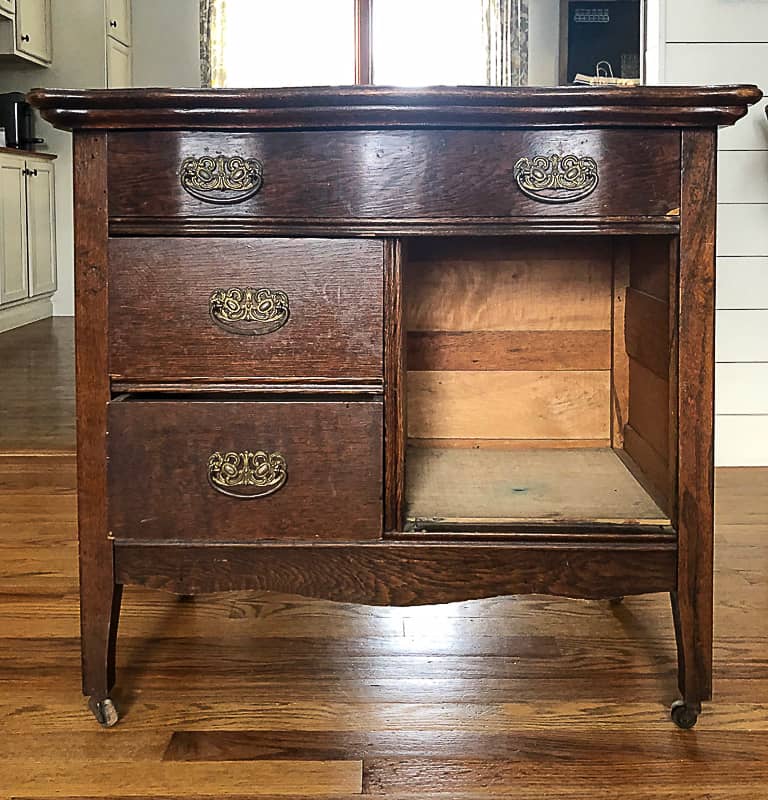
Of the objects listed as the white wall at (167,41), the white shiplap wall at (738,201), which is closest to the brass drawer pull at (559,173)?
the white shiplap wall at (738,201)

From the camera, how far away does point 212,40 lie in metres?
6.78

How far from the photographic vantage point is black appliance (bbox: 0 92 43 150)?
610 centimetres

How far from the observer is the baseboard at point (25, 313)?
5.65 m

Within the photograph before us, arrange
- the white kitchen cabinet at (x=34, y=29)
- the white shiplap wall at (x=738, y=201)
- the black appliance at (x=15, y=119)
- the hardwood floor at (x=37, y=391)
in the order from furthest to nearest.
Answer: the black appliance at (x=15, y=119) < the white kitchen cabinet at (x=34, y=29) < the hardwood floor at (x=37, y=391) < the white shiplap wall at (x=738, y=201)

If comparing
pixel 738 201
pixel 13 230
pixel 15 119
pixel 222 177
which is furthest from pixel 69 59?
pixel 222 177

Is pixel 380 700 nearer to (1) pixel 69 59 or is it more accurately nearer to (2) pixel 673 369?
(2) pixel 673 369

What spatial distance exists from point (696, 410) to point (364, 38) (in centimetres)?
601

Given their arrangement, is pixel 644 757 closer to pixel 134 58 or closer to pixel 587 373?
pixel 587 373

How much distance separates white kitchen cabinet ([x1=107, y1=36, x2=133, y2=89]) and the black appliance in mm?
505

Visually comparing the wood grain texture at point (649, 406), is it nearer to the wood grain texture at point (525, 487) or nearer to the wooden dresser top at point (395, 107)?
the wood grain texture at point (525, 487)

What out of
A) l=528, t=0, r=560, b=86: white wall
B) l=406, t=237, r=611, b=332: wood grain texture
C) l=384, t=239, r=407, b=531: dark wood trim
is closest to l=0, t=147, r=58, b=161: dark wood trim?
l=528, t=0, r=560, b=86: white wall

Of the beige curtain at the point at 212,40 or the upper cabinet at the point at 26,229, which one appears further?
the beige curtain at the point at 212,40

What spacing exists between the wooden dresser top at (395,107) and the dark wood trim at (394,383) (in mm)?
149

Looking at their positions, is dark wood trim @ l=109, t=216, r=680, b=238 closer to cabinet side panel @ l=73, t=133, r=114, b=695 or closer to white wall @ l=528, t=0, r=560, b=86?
cabinet side panel @ l=73, t=133, r=114, b=695
